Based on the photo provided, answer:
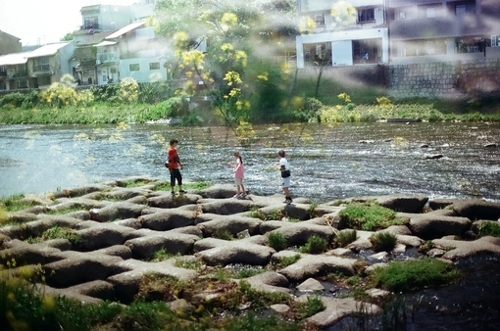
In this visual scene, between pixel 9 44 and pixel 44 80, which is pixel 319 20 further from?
pixel 9 44

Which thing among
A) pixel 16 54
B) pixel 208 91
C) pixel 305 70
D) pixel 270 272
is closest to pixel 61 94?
pixel 16 54

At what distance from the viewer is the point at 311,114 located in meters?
6.46

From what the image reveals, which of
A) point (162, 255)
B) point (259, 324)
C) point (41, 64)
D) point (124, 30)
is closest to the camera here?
point (259, 324)

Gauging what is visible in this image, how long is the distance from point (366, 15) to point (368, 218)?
2.32 metres

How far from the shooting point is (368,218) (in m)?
4.15

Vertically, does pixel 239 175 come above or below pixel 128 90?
below

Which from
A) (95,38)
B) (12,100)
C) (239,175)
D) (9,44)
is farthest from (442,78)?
(12,100)

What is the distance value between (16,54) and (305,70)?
8.87ft

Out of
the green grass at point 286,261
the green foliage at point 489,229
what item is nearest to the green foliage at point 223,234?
the green grass at point 286,261

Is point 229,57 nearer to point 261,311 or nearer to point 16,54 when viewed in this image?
point 16,54

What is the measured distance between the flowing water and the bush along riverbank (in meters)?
1.34

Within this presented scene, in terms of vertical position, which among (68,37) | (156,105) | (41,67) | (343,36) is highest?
(68,37)

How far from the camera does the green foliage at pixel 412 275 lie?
3014mm

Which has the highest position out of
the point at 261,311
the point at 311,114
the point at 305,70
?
the point at 305,70
